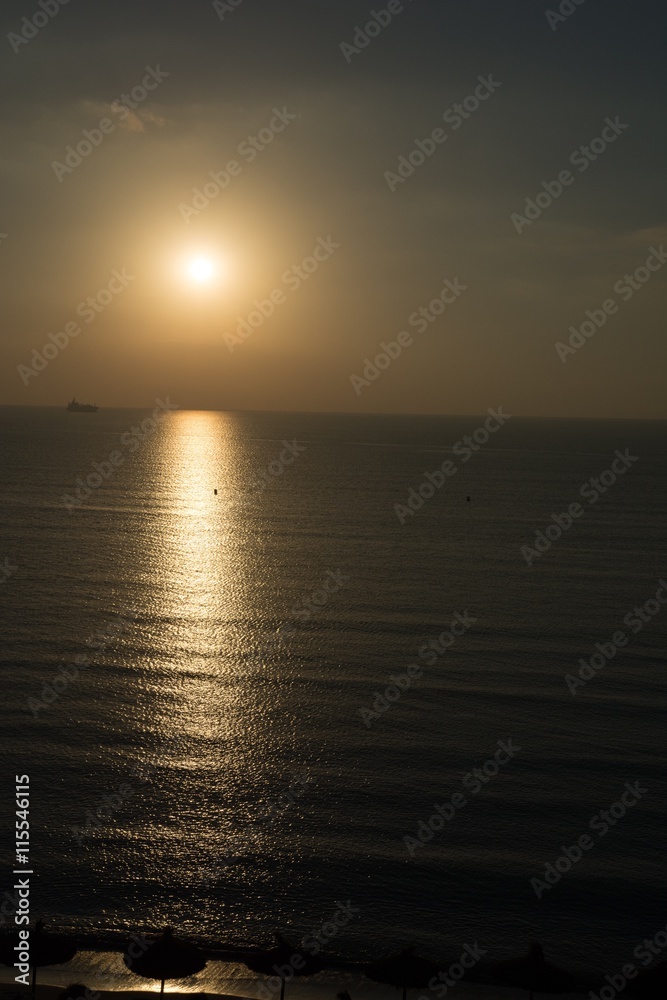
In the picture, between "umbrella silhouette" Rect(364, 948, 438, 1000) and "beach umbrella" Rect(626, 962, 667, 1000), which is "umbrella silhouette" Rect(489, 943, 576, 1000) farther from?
"umbrella silhouette" Rect(364, 948, 438, 1000)

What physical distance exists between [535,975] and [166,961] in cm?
847

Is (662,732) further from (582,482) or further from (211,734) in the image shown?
(582,482)

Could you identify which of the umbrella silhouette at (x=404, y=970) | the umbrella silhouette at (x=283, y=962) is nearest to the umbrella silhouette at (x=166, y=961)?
the umbrella silhouette at (x=283, y=962)

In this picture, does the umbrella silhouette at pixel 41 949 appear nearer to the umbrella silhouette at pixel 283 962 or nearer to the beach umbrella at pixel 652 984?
the umbrella silhouette at pixel 283 962

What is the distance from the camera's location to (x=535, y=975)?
18625 mm

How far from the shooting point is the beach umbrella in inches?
719

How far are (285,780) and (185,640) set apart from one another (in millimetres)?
19783

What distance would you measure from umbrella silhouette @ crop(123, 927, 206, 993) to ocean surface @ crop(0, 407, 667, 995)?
5.65 metres

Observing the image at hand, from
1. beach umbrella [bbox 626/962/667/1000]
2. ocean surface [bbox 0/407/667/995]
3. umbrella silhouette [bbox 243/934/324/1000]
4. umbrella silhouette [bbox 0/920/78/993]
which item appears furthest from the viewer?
ocean surface [bbox 0/407/667/995]

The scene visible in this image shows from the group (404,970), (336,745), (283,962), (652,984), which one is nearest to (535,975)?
(652,984)

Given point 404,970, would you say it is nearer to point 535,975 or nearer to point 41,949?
point 535,975

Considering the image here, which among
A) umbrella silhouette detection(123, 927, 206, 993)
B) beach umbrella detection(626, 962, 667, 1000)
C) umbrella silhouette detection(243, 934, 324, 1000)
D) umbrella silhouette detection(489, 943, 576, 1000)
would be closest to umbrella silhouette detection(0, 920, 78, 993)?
umbrella silhouette detection(123, 927, 206, 993)

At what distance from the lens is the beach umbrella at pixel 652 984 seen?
59.9 ft

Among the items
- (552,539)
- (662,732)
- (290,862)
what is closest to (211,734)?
(290,862)
